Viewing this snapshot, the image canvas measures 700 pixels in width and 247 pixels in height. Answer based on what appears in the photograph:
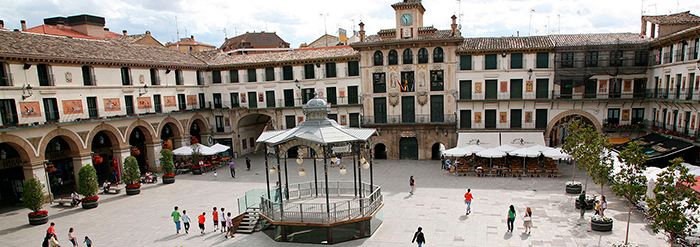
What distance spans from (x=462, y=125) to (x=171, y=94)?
87.4ft

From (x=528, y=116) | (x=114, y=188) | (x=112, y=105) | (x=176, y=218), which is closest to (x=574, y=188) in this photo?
(x=528, y=116)

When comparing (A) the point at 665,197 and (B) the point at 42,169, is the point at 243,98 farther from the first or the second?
(A) the point at 665,197

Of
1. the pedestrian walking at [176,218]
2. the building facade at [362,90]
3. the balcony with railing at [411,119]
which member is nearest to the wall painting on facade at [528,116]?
the building facade at [362,90]

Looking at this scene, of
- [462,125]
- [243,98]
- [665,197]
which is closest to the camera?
[665,197]

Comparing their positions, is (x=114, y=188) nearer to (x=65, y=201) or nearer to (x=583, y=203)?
(x=65, y=201)

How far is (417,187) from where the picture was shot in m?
26.3

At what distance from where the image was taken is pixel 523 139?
103ft

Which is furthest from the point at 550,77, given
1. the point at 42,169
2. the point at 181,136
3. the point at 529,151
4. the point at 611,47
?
the point at 42,169

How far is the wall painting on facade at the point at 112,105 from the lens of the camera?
30.6 m

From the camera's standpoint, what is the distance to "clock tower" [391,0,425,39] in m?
34.0

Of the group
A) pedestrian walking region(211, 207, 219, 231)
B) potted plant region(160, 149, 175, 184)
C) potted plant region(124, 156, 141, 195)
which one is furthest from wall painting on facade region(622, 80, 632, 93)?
potted plant region(124, 156, 141, 195)

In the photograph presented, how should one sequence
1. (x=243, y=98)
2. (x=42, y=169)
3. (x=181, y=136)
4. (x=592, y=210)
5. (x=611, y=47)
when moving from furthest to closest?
(x=243, y=98)
(x=181, y=136)
(x=611, y=47)
(x=42, y=169)
(x=592, y=210)

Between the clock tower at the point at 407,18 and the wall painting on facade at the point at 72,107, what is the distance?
25.5m

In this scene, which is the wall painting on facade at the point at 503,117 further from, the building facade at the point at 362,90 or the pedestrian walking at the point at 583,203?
the pedestrian walking at the point at 583,203
